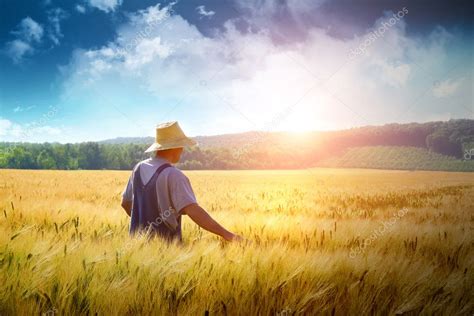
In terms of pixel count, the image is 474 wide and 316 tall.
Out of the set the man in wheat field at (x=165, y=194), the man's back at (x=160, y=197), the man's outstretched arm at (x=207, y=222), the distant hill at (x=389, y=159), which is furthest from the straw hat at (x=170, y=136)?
the distant hill at (x=389, y=159)

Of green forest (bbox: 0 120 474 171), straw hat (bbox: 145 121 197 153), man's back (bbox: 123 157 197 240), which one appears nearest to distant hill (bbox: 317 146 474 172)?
green forest (bbox: 0 120 474 171)

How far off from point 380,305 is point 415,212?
4.32 m

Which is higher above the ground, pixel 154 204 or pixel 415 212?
pixel 154 204

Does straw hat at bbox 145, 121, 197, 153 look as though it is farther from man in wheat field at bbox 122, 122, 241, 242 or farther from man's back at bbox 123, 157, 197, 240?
man's back at bbox 123, 157, 197, 240

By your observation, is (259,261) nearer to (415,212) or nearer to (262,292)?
(262,292)

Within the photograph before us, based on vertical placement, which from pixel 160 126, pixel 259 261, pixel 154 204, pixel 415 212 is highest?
pixel 160 126

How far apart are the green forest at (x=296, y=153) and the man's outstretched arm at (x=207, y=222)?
37929mm

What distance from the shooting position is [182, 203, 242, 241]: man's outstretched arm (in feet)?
9.08

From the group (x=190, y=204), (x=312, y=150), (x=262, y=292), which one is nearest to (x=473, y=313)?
(x=262, y=292)

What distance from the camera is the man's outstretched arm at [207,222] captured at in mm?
2766

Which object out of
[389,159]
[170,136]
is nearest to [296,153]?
[389,159]

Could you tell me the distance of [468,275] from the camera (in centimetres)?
241

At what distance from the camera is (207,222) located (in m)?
2.83

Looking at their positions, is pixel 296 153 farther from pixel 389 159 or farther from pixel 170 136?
pixel 170 136
